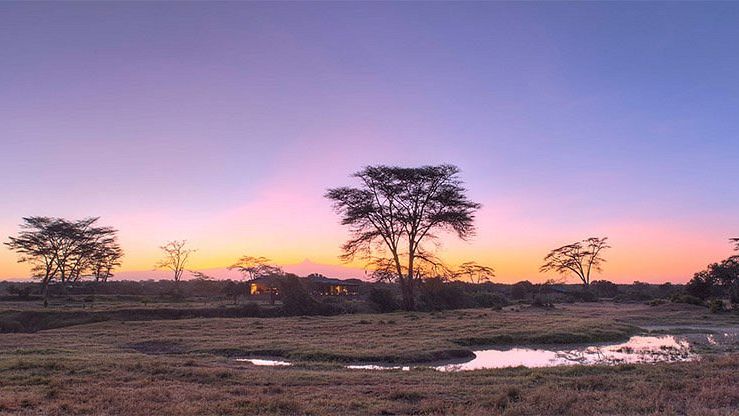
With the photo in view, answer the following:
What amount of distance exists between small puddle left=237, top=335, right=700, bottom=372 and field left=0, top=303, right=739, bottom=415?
0.86 metres

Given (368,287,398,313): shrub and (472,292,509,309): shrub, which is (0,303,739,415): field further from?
(472,292,509,309): shrub

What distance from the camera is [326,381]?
43.8 feet

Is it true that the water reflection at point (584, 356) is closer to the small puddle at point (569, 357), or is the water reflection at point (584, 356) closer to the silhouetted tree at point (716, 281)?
the small puddle at point (569, 357)

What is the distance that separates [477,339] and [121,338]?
1563 cm

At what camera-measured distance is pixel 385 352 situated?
19.3m

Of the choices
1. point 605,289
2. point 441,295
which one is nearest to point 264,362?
point 441,295

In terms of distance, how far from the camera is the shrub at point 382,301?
4478 cm

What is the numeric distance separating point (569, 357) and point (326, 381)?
404 inches

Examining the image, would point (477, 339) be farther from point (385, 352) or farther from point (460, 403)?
point (460, 403)

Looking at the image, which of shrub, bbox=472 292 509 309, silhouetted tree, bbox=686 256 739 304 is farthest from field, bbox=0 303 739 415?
silhouetted tree, bbox=686 256 739 304

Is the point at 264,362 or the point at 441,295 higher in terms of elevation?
the point at 441,295

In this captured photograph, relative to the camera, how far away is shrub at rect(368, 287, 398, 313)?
4478 cm

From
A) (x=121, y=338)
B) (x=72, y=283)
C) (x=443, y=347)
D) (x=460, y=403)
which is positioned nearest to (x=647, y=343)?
(x=443, y=347)

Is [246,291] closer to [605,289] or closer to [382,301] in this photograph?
[382,301]
